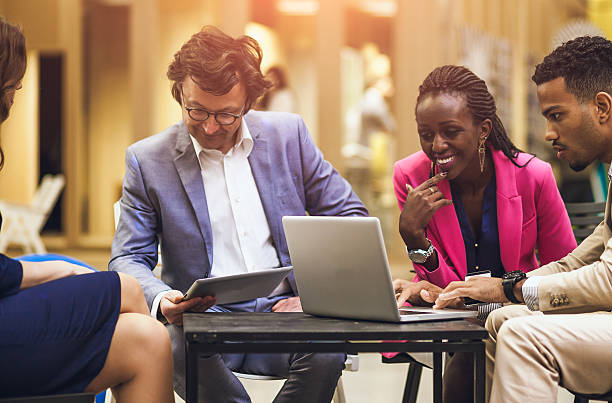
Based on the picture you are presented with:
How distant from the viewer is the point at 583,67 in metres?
2.38

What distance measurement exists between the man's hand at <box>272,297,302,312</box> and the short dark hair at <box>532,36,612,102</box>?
1027 mm

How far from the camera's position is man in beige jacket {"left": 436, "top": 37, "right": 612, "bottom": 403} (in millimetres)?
1912

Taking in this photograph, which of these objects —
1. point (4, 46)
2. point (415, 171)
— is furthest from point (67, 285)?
point (415, 171)

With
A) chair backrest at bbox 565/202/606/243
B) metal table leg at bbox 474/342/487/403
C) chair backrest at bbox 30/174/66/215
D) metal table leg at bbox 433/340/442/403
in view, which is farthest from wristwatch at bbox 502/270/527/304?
chair backrest at bbox 30/174/66/215

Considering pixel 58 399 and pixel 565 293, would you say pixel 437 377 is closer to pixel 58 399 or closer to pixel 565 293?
pixel 565 293

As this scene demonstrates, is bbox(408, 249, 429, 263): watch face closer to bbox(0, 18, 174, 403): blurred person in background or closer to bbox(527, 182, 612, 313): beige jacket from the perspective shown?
bbox(527, 182, 612, 313): beige jacket

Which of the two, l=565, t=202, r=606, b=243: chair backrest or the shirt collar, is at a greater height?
the shirt collar

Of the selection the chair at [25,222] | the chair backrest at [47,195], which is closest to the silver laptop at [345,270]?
the chair at [25,222]

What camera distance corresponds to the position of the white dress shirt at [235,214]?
2801 millimetres

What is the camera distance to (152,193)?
273cm

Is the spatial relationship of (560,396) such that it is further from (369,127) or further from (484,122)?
(369,127)

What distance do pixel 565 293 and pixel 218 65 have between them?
131 cm

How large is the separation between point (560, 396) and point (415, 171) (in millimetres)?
1692

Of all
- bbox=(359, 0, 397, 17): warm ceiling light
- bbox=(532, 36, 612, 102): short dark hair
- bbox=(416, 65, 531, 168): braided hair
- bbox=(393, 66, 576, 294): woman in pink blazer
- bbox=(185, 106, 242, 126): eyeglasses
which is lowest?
bbox=(393, 66, 576, 294): woman in pink blazer
